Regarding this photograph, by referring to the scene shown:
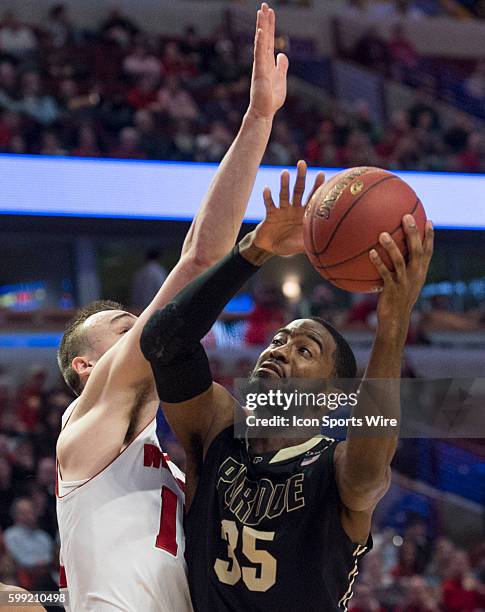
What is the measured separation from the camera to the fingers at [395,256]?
6.79 feet

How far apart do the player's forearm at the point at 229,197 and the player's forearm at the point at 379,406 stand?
1.76ft

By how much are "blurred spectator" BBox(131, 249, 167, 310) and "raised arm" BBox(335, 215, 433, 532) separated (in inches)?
291

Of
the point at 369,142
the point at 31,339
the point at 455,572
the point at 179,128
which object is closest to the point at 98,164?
the point at 179,128

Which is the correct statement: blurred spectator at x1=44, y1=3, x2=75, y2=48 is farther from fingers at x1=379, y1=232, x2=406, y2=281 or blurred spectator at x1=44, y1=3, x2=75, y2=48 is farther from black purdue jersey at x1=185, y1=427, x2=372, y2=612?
fingers at x1=379, y1=232, x2=406, y2=281

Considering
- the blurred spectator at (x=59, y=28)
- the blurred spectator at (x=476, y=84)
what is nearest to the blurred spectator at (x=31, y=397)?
the blurred spectator at (x=59, y=28)

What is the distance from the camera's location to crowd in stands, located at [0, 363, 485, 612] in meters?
6.55

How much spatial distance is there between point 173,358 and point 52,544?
15.4 ft

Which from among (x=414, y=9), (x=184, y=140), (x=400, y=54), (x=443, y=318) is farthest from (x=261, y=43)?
(x=414, y=9)

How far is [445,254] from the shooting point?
11.2 metres

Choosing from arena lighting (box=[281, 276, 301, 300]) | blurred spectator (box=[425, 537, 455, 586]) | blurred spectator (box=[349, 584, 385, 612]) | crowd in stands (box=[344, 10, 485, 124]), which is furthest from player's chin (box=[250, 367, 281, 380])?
crowd in stands (box=[344, 10, 485, 124])

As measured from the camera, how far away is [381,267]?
2088 mm

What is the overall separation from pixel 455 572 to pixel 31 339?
444 cm

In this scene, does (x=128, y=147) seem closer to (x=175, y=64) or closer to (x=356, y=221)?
(x=175, y=64)

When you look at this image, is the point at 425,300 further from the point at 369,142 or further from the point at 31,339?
the point at 31,339
